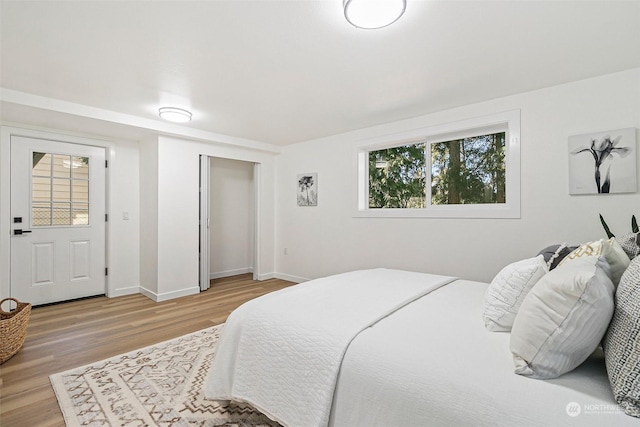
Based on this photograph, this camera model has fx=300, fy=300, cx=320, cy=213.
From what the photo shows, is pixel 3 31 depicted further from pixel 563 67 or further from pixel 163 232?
pixel 563 67

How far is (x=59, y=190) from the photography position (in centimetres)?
384

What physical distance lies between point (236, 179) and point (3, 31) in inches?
154

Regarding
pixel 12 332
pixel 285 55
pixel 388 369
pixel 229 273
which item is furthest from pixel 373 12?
pixel 229 273

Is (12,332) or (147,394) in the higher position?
(12,332)

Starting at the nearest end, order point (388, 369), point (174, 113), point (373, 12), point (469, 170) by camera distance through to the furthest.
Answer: point (388, 369) → point (373, 12) → point (174, 113) → point (469, 170)

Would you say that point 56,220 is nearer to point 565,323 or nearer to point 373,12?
point 373,12

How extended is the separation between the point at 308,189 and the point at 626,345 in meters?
4.20

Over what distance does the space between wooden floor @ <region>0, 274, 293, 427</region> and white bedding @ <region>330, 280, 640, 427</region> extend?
178cm

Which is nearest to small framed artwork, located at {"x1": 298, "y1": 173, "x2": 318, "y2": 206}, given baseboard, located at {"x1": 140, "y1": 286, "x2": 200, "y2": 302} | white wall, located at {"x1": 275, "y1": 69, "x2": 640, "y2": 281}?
white wall, located at {"x1": 275, "y1": 69, "x2": 640, "y2": 281}

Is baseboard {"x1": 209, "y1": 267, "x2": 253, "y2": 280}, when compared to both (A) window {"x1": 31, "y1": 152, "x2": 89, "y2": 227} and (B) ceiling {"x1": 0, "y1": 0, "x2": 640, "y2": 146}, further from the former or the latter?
(B) ceiling {"x1": 0, "y1": 0, "x2": 640, "y2": 146}

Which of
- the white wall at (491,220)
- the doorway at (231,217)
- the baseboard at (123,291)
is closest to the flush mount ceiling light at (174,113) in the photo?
the doorway at (231,217)

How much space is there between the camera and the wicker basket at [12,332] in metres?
2.28

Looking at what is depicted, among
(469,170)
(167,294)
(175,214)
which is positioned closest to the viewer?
(469,170)

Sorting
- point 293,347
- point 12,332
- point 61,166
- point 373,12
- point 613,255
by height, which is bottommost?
point 12,332
